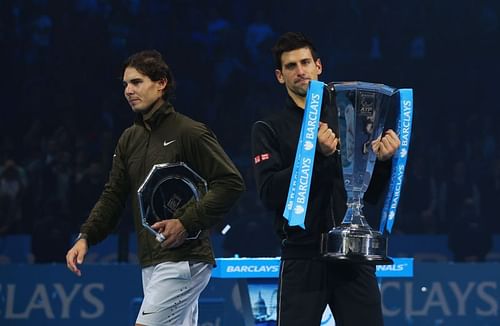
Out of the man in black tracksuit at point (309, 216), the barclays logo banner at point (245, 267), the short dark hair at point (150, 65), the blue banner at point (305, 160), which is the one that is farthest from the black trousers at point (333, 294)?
the barclays logo banner at point (245, 267)

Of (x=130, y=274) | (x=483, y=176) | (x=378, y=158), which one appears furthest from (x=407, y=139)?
(x=483, y=176)

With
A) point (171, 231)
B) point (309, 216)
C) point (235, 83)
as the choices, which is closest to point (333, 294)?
point (309, 216)

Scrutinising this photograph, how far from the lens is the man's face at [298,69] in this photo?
368 cm

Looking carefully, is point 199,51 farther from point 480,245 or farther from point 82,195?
point 480,245

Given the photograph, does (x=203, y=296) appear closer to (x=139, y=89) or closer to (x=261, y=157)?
(x=139, y=89)

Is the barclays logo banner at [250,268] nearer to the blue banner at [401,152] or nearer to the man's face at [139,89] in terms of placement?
the man's face at [139,89]

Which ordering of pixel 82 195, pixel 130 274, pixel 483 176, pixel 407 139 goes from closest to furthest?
1. pixel 407 139
2. pixel 130 274
3. pixel 82 195
4. pixel 483 176

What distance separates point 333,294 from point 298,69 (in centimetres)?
81

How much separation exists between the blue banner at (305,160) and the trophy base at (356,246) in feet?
0.44

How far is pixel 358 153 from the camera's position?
11.2 feet

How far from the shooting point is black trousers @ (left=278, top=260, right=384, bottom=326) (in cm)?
355

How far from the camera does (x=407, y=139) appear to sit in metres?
3.51

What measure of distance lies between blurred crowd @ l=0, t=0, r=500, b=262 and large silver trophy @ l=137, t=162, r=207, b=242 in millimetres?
4441

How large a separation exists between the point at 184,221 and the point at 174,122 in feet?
1.42
